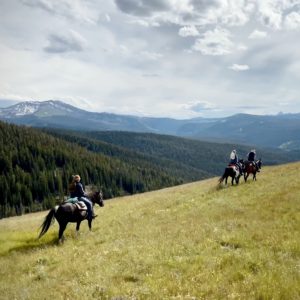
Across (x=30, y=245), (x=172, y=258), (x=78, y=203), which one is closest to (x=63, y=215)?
(x=78, y=203)

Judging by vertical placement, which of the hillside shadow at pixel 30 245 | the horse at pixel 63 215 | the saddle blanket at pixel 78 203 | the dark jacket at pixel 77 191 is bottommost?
the hillside shadow at pixel 30 245

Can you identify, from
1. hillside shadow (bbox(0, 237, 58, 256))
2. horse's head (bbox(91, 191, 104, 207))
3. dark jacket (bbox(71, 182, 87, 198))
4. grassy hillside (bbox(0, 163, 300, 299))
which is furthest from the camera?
horse's head (bbox(91, 191, 104, 207))

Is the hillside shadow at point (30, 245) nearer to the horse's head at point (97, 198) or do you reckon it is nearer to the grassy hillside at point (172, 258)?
the grassy hillside at point (172, 258)

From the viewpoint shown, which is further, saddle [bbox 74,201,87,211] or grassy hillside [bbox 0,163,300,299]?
saddle [bbox 74,201,87,211]

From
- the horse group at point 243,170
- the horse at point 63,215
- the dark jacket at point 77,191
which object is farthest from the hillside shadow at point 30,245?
the horse group at point 243,170

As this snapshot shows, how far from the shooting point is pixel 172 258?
14.2 meters

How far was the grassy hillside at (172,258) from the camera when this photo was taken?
10969 mm

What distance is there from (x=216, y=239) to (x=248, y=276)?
16.4ft

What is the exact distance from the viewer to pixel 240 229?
17656 millimetres

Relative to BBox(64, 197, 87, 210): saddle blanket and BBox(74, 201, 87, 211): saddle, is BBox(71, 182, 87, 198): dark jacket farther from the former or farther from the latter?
BBox(74, 201, 87, 211): saddle

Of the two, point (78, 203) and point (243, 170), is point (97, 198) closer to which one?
point (78, 203)

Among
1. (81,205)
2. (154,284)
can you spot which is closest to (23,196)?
(81,205)

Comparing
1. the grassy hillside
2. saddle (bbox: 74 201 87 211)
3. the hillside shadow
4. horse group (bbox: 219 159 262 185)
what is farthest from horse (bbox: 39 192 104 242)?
horse group (bbox: 219 159 262 185)

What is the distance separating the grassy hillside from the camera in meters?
11.0
